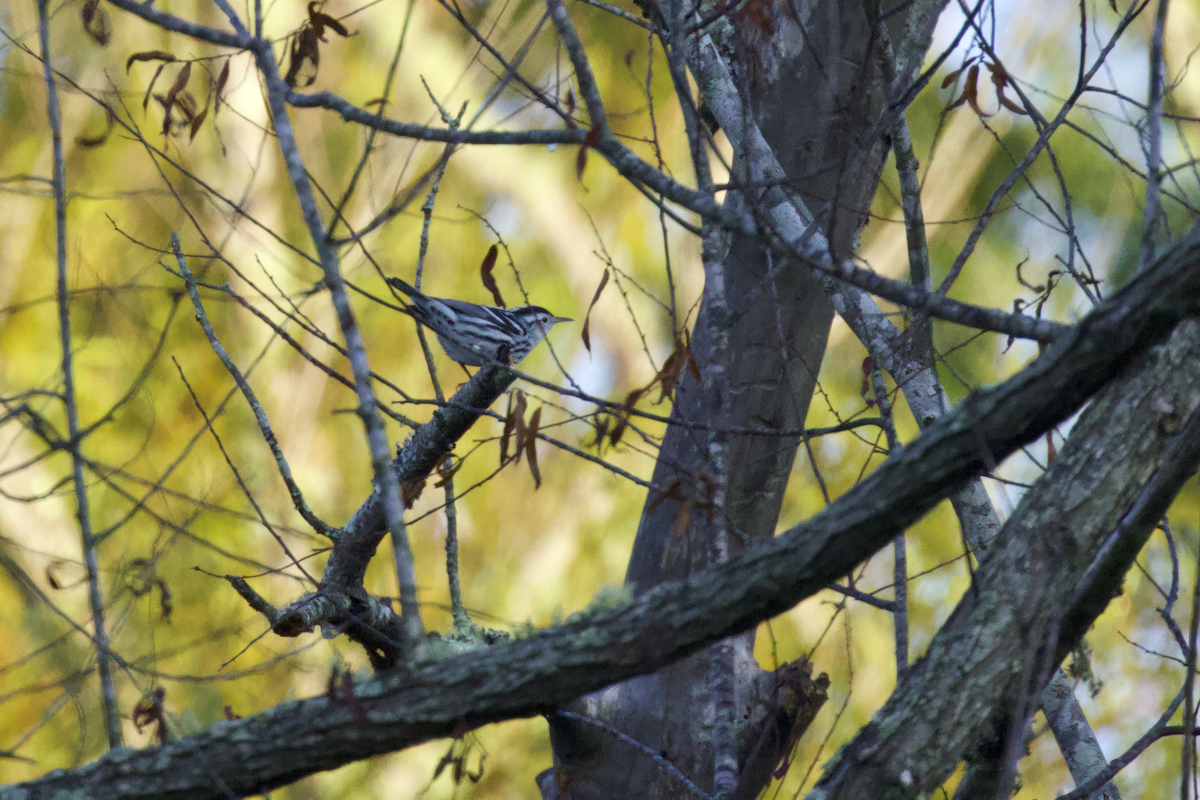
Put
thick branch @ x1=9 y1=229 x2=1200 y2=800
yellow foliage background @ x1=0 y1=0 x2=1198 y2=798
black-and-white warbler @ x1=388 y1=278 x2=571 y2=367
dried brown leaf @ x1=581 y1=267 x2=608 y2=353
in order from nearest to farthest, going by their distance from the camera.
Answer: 1. thick branch @ x1=9 y1=229 x2=1200 y2=800
2. dried brown leaf @ x1=581 y1=267 x2=608 y2=353
3. black-and-white warbler @ x1=388 y1=278 x2=571 y2=367
4. yellow foliage background @ x1=0 y1=0 x2=1198 y2=798

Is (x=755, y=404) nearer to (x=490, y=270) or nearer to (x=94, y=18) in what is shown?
(x=490, y=270)

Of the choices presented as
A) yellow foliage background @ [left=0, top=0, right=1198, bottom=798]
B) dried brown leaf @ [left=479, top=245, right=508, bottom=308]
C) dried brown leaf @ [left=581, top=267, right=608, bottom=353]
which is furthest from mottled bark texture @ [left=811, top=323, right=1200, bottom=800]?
yellow foliage background @ [left=0, top=0, right=1198, bottom=798]

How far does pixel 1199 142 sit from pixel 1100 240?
63.2 inches

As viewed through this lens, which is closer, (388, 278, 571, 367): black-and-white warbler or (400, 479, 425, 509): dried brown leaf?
(400, 479, 425, 509): dried brown leaf

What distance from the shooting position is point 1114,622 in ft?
25.3

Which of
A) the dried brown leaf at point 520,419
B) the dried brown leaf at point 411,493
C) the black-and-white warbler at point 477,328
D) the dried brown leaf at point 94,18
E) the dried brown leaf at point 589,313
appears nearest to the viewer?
the dried brown leaf at point 589,313

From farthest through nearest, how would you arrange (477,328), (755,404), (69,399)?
(477,328)
(755,404)
(69,399)

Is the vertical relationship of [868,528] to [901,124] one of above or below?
below

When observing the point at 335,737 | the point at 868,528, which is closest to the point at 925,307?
the point at 868,528

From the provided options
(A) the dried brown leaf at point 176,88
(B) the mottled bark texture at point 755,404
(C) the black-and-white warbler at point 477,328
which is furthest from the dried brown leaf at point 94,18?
(B) the mottled bark texture at point 755,404

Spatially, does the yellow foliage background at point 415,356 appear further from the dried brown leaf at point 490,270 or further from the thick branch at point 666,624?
the thick branch at point 666,624

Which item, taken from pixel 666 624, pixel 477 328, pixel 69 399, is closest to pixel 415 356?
pixel 477 328

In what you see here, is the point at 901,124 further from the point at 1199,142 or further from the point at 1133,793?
the point at 1133,793

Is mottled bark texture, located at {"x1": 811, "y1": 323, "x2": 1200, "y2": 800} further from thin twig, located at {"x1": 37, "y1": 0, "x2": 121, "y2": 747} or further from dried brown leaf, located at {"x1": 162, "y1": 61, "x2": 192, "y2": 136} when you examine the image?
dried brown leaf, located at {"x1": 162, "y1": 61, "x2": 192, "y2": 136}
